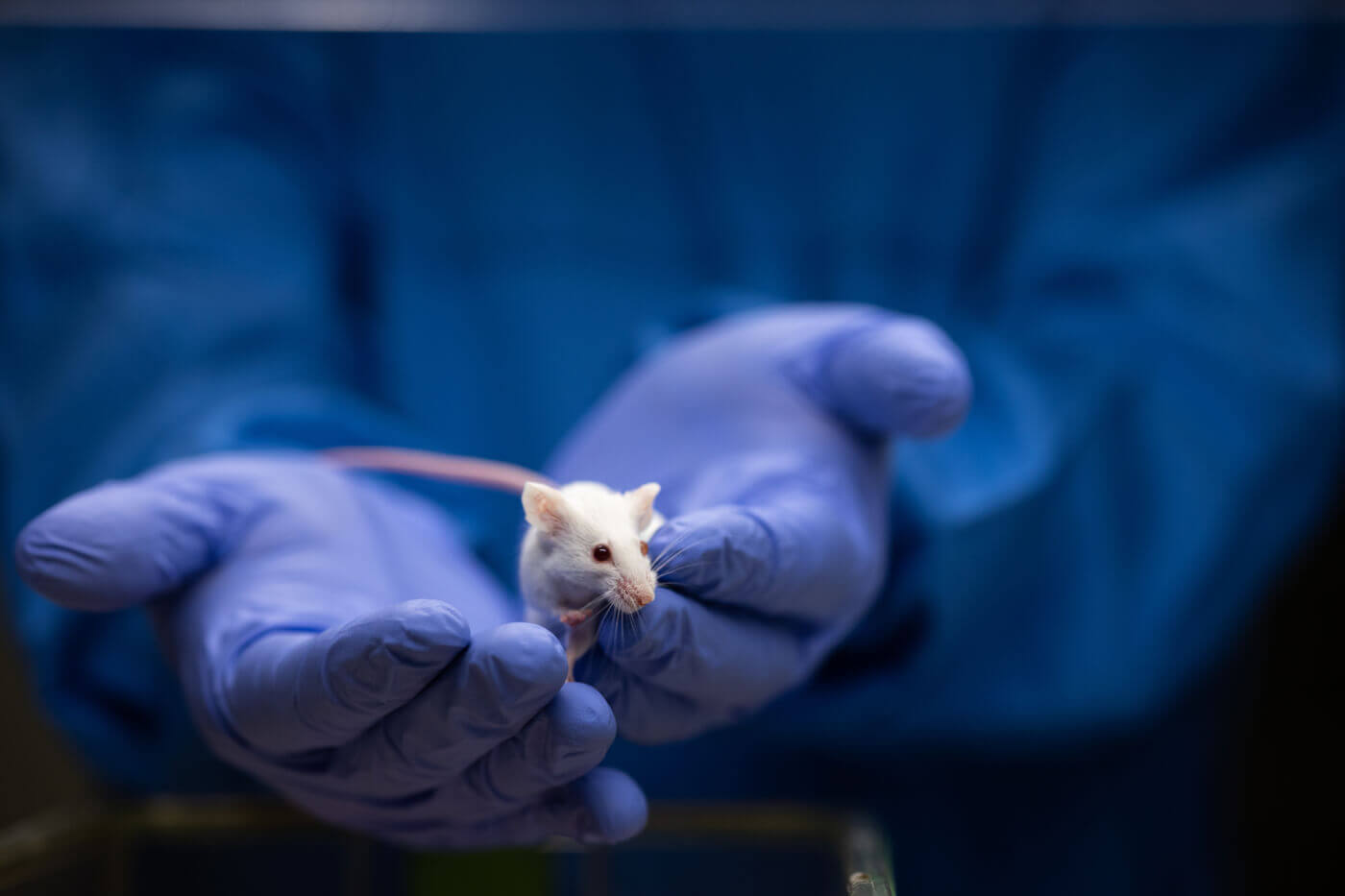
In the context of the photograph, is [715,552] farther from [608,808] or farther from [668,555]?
[608,808]

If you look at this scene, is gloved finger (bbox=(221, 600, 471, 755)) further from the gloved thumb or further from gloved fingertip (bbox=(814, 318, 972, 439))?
gloved fingertip (bbox=(814, 318, 972, 439))

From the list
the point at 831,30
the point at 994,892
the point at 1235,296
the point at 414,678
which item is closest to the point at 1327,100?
the point at 1235,296

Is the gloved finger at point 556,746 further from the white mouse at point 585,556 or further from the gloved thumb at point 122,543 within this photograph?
the gloved thumb at point 122,543

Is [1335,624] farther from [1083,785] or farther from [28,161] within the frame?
[28,161]

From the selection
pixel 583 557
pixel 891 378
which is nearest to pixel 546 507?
pixel 583 557

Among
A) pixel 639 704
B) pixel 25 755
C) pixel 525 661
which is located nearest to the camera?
pixel 525 661

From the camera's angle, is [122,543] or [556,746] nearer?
[556,746]

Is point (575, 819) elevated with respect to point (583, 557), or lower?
lower
